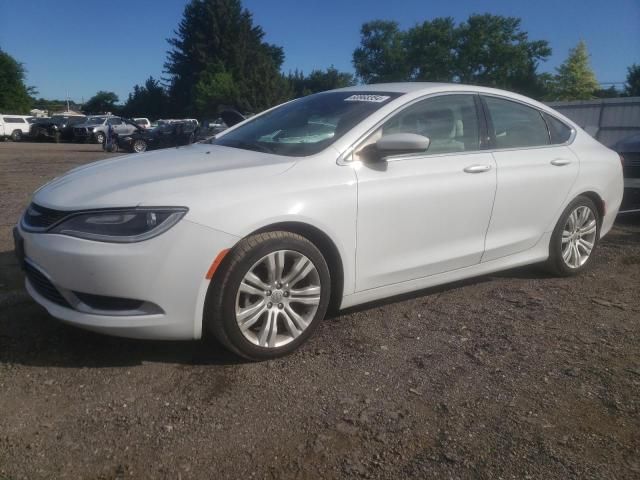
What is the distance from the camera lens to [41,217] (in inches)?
116

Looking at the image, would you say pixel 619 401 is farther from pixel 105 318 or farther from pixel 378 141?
pixel 105 318

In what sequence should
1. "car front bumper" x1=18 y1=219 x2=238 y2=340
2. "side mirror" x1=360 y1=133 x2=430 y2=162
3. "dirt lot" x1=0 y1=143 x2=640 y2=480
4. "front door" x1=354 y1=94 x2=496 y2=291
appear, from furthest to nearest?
"front door" x1=354 y1=94 x2=496 y2=291
"side mirror" x1=360 y1=133 x2=430 y2=162
"car front bumper" x1=18 y1=219 x2=238 y2=340
"dirt lot" x1=0 y1=143 x2=640 y2=480

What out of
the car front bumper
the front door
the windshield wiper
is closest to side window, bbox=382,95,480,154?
the front door

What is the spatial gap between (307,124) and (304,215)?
100cm

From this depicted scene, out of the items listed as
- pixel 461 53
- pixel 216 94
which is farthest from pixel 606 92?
pixel 216 94

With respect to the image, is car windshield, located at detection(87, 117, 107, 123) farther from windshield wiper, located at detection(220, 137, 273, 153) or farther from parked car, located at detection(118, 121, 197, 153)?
windshield wiper, located at detection(220, 137, 273, 153)

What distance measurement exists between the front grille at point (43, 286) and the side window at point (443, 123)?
2.08m

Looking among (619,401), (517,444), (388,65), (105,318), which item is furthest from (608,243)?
(388,65)

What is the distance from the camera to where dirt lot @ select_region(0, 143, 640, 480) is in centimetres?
218

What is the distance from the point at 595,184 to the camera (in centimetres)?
461

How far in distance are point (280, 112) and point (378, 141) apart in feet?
4.03

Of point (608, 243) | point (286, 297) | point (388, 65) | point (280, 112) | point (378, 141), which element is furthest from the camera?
point (388, 65)

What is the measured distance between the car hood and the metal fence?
13077 mm

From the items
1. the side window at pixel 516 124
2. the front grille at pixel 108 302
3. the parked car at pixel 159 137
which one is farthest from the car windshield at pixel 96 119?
the front grille at pixel 108 302
